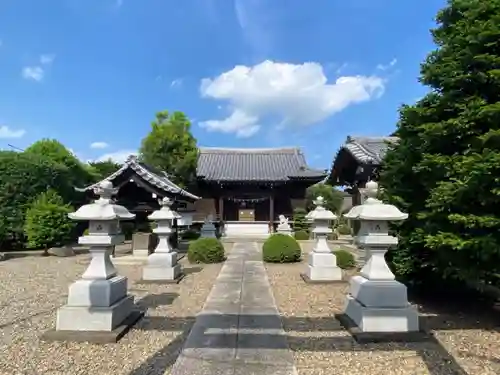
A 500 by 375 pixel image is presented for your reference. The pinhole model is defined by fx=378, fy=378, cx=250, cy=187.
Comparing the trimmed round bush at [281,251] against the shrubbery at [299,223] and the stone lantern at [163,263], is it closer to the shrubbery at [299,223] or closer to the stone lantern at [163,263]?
the stone lantern at [163,263]

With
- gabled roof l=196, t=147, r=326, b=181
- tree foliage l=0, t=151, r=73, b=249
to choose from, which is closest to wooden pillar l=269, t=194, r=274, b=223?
gabled roof l=196, t=147, r=326, b=181

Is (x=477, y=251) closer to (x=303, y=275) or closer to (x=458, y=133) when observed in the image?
(x=458, y=133)

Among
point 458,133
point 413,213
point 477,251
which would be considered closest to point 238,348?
point 477,251

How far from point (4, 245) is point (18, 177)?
9.38 ft

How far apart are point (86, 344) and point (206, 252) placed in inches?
283

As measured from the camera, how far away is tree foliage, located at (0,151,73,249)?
50.2 ft

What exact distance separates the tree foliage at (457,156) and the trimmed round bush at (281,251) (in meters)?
5.56

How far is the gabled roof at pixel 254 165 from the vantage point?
2528 cm

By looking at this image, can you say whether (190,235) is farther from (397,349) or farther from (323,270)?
(397,349)

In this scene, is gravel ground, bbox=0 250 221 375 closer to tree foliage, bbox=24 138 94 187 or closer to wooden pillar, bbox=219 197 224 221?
tree foliage, bbox=24 138 94 187

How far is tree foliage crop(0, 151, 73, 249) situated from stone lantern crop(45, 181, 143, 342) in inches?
481

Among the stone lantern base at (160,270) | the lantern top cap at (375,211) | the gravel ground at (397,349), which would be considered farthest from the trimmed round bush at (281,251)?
the lantern top cap at (375,211)

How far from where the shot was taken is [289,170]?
26.6 m

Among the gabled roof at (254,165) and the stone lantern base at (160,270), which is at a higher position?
the gabled roof at (254,165)
